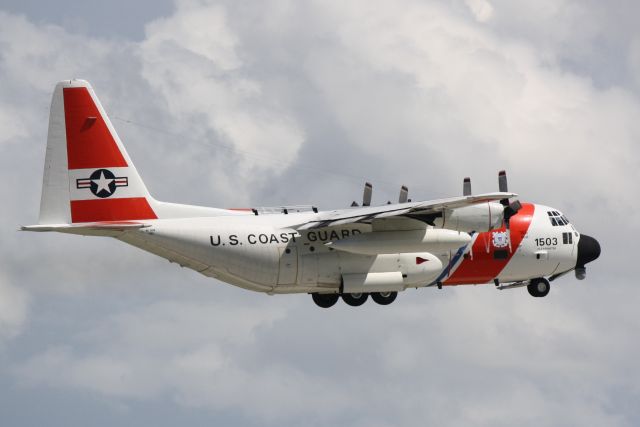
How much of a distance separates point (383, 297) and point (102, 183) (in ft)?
32.7

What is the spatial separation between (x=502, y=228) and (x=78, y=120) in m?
14.0

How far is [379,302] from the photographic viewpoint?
5166cm

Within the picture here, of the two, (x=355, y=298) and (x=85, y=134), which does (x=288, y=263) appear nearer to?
(x=355, y=298)

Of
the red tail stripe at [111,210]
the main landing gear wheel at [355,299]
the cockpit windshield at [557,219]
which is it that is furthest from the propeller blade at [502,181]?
the red tail stripe at [111,210]

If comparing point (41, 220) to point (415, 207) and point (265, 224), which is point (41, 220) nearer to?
point (265, 224)

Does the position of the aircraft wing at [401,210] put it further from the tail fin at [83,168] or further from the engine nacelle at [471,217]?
the tail fin at [83,168]

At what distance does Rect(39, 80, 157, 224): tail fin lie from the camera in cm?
4750

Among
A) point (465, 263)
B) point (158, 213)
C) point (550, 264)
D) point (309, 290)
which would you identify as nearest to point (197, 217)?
point (158, 213)

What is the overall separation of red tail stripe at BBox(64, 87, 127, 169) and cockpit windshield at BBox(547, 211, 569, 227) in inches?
572

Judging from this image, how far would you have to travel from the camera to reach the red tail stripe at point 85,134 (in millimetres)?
47656

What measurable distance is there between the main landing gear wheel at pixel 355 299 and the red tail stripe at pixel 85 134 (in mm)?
8729

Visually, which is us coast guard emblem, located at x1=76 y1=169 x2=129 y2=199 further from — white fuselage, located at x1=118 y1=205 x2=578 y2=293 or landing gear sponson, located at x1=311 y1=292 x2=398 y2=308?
landing gear sponson, located at x1=311 y1=292 x2=398 y2=308

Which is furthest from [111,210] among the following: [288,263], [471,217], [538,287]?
[538,287]

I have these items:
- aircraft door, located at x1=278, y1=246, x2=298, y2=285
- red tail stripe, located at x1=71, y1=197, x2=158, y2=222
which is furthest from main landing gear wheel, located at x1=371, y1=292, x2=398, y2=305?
red tail stripe, located at x1=71, y1=197, x2=158, y2=222
